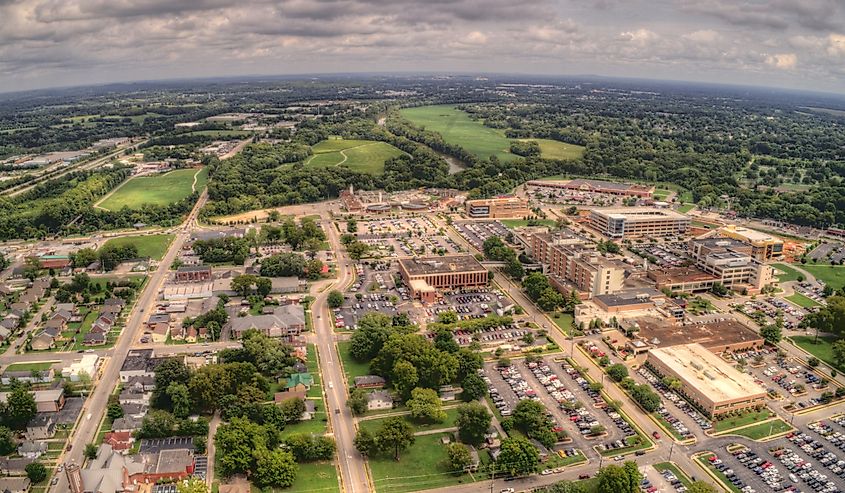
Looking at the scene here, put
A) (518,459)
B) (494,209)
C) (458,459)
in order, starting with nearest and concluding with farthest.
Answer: (518,459) < (458,459) < (494,209)

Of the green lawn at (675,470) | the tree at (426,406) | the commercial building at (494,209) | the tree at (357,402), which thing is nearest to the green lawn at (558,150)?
the commercial building at (494,209)

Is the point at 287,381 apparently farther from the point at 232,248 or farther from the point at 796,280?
the point at 796,280

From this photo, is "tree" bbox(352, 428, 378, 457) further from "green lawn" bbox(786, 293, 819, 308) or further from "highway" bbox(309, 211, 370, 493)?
"green lawn" bbox(786, 293, 819, 308)

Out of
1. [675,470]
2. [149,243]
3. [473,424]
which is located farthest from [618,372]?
[149,243]

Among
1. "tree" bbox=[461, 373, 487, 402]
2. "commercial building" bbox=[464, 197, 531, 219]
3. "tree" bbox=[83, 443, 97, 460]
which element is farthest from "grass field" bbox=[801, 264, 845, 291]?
"tree" bbox=[83, 443, 97, 460]

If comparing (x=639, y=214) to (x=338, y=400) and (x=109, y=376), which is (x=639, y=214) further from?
(x=109, y=376)
